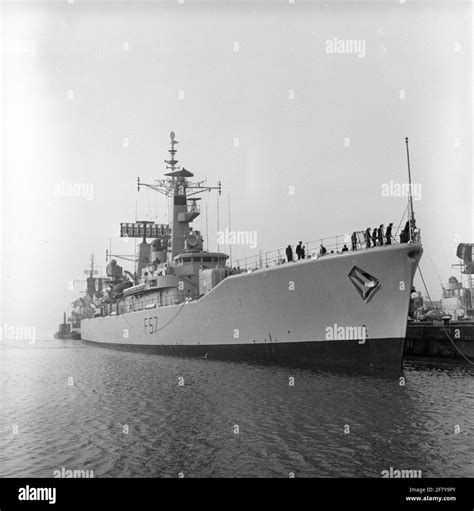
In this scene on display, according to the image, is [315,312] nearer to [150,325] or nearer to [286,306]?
[286,306]

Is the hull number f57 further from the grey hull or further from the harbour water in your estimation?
the harbour water

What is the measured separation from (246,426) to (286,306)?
8.73 metres

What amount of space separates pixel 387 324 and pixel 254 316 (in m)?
5.71

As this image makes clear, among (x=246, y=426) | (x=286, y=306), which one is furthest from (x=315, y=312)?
(x=246, y=426)

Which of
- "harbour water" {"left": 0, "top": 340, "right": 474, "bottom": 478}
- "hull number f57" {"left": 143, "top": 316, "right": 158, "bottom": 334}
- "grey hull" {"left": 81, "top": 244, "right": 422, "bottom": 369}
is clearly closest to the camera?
"harbour water" {"left": 0, "top": 340, "right": 474, "bottom": 478}

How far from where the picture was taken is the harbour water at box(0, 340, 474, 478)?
26.3 feet

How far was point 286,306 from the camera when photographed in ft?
61.2

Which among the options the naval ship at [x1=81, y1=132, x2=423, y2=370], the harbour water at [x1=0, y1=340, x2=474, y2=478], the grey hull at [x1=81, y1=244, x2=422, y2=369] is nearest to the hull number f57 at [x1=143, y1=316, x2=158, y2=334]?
the naval ship at [x1=81, y1=132, x2=423, y2=370]

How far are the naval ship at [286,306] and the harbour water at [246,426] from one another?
126 cm

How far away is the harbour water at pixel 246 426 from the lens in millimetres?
8008

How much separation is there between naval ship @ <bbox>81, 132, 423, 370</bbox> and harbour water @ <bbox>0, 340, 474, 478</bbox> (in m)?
1.26
